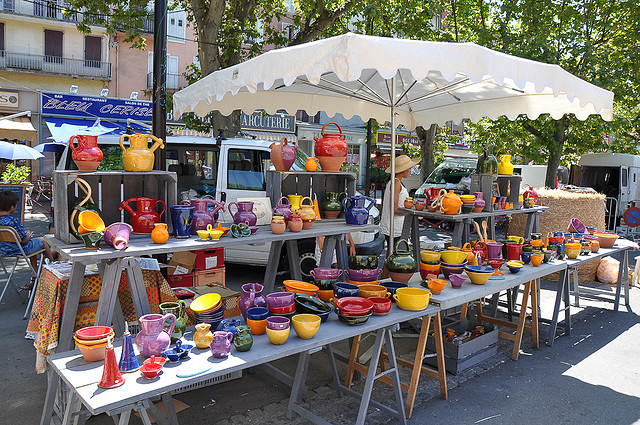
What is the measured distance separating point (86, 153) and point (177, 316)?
1227 mm

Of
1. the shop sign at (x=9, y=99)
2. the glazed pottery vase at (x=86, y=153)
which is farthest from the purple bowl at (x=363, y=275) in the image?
the shop sign at (x=9, y=99)

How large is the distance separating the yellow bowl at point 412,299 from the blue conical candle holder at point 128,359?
166 centimetres

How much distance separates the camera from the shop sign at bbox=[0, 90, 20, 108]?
61.3 feet

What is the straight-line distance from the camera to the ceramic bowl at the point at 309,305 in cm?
287

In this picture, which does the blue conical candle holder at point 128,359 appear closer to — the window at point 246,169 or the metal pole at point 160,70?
the metal pole at point 160,70

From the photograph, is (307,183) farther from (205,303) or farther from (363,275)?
(205,303)

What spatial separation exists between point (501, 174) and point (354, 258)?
2.95 meters

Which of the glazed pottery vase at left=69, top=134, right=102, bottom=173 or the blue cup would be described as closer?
the glazed pottery vase at left=69, top=134, right=102, bottom=173

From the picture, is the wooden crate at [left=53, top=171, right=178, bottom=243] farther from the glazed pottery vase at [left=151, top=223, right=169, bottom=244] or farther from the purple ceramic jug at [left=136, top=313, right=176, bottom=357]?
the purple ceramic jug at [left=136, top=313, right=176, bottom=357]

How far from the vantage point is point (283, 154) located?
159 inches

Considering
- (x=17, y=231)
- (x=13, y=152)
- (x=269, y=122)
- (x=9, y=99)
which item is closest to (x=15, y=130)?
(x=13, y=152)

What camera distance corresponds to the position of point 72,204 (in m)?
3.22

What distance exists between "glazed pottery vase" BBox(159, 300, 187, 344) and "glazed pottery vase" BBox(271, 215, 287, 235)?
1.05 meters

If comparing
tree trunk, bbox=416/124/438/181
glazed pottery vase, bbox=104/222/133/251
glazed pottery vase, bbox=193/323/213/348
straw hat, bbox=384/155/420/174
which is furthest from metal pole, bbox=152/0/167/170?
tree trunk, bbox=416/124/438/181
